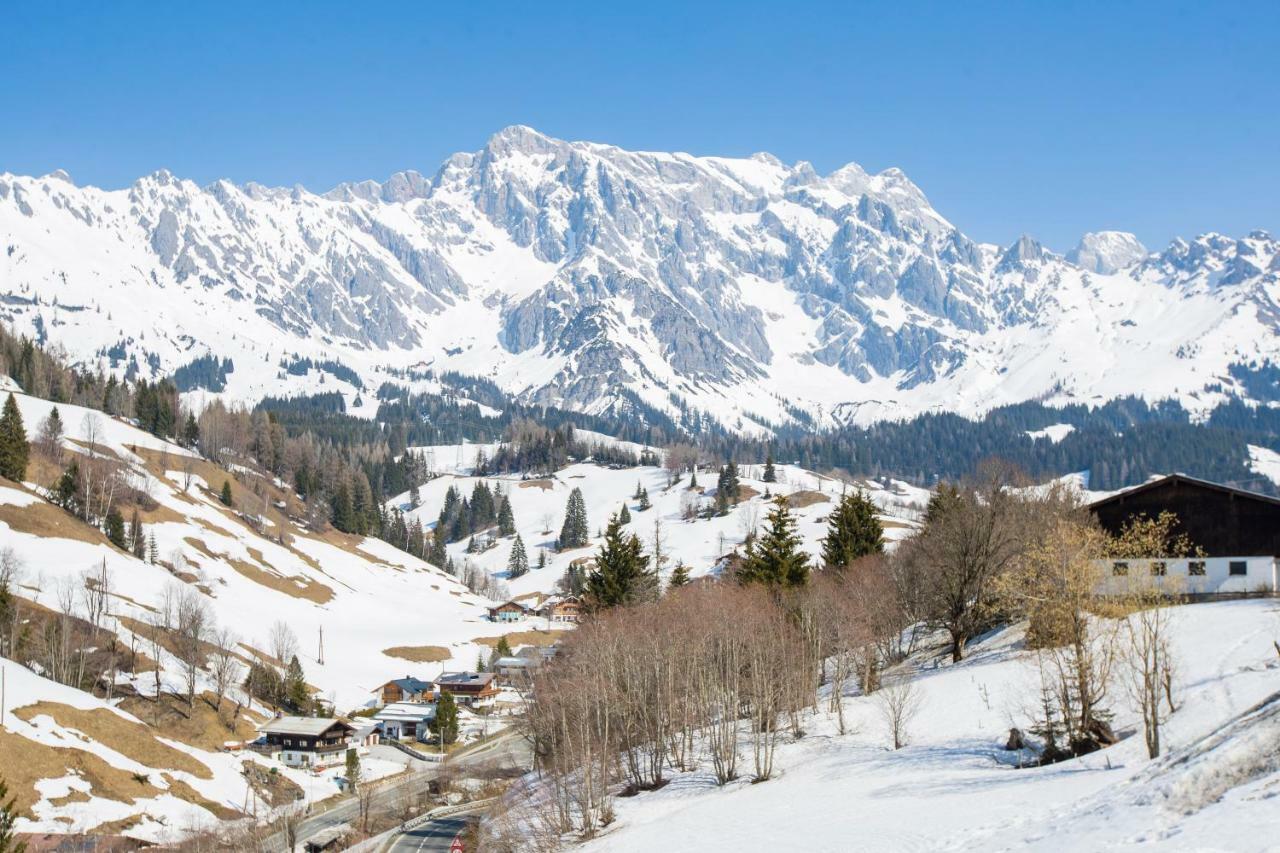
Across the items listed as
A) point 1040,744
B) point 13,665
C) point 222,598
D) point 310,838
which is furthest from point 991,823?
point 222,598

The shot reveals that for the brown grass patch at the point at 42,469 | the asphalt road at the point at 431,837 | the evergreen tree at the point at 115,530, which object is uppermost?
the brown grass patch at the point at 42,469

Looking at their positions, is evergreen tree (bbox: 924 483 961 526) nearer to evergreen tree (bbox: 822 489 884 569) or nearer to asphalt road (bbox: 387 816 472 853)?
evergreen tree (bbox: 822 489 884 569)

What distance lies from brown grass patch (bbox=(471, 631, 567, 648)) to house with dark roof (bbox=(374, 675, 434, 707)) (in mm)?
27830

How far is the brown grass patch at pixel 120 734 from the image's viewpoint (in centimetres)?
7762

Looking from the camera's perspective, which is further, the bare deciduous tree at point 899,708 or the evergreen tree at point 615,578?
the evergreen tree at point 615,578

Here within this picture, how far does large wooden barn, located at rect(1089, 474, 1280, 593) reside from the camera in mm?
63594

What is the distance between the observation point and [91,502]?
135m

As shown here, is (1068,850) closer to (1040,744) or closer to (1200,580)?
(1040,744)

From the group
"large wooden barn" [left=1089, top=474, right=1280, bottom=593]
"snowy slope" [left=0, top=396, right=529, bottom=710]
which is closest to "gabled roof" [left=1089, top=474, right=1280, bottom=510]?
"large wooden barn" [left=1089, top=474, right=1280, bottom=593]

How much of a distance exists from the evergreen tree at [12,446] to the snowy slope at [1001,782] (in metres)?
116

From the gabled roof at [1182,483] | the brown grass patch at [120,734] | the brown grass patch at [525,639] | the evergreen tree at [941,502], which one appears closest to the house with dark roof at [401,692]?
the brown grass patch at [525,639]

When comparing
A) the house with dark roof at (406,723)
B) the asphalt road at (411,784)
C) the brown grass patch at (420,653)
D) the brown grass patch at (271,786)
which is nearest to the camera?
the asphalt road at (411,784)

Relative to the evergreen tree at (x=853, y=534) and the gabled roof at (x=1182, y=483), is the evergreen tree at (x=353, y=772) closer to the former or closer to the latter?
the evergreen tree at (x=853, y=534)

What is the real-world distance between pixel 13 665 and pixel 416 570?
110961 mm
